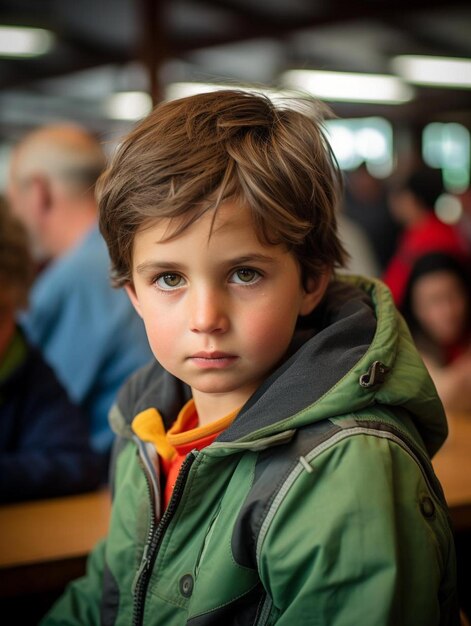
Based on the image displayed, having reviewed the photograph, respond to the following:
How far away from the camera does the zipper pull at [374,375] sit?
854 mm

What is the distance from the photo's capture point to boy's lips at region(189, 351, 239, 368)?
0.89 metres

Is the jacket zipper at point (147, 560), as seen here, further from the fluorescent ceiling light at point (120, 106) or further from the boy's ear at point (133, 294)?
the fluorescent ceiling light at point (120, 106)

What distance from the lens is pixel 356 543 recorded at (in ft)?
2.59

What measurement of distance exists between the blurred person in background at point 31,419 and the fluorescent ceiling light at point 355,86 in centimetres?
551

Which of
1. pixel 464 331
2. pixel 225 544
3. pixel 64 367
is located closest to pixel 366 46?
pixel 464 331

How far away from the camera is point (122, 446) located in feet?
3.99

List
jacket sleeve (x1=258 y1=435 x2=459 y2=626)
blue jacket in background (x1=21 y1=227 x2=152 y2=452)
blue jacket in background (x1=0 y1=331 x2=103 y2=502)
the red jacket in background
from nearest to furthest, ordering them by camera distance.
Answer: jacket sleeve (x1=258 y1=435 x2=459 y2=626)
blue jacket in background (x1=0 y1=331 x2=103 y2=502)
blue jacket in background (x1=21 y1=227 x2=152 y2=452)
the red jacket in background

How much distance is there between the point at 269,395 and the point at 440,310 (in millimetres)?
1842

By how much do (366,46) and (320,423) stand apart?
6.15 metres

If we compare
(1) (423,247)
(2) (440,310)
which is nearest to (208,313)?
(2) (440,310)

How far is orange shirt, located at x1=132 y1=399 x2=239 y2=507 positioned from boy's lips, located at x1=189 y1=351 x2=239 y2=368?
0.13 meters

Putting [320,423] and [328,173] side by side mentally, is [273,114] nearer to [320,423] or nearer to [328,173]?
[328,173]

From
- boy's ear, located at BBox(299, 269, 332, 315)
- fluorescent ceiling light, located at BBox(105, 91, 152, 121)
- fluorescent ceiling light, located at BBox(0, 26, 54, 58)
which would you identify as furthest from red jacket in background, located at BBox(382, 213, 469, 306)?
fluorescent ceiling light, located at BBox(105, 91, 152, 121)

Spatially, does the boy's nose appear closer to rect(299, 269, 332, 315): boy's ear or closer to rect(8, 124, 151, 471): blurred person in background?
rect(299, 269, 332, 315): boy's ear
